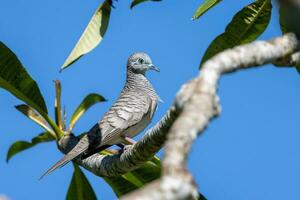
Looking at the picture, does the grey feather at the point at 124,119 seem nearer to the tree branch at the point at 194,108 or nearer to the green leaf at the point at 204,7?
the green leaf at the point at 204,7

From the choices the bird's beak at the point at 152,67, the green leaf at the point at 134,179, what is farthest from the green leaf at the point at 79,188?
the bird's beak at the point at 152,67

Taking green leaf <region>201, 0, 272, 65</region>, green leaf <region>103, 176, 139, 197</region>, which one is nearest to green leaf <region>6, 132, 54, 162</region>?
green leaf <region>103, 176, 139, 197</region>

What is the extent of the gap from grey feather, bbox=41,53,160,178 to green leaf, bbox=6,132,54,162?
0.22m

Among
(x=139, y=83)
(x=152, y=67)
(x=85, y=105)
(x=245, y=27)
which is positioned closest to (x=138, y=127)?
(x=139, y=83)

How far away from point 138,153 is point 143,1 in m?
1.20

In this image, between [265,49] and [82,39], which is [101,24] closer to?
[82,39]

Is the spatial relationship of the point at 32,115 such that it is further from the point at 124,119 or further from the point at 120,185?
the point at 124,119

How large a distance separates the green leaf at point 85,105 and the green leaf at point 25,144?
0.62 ft

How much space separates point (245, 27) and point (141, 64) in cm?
367

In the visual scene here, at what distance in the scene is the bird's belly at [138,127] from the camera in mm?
7492

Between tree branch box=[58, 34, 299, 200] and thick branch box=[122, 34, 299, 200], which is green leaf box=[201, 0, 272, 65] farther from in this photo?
thick branch box=[122, 34, 299, 200]

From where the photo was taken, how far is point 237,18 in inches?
229

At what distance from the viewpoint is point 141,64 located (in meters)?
9.37

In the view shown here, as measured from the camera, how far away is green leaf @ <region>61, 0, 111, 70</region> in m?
5.26
